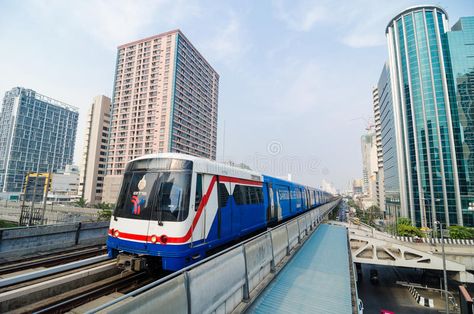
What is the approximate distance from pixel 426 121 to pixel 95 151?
328 ft

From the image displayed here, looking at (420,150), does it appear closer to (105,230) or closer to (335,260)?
(335,260)

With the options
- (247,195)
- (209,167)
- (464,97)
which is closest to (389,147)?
(464,97)

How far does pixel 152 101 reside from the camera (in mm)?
77375

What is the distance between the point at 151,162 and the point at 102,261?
3761 mm

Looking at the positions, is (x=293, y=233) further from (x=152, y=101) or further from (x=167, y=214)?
(x=152, y=101)

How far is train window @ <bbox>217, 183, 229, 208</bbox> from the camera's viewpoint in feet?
24.5

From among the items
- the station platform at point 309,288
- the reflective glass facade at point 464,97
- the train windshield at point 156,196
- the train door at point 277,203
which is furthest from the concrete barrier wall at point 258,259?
the reflective glass facade at point 464,97

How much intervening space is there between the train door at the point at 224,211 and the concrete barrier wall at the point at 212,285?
160cm

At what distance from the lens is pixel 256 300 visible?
487 cm

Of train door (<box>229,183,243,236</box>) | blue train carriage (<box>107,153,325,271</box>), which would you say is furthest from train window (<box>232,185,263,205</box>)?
blue train carriage (<box>107,153,325,271</box>)

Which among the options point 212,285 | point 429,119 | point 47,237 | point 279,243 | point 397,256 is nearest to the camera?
point 212,285

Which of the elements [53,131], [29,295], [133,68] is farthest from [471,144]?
[53,131]

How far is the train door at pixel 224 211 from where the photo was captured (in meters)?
7.33

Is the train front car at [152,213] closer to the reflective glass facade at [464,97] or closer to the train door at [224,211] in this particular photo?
the train door at [224,211]
